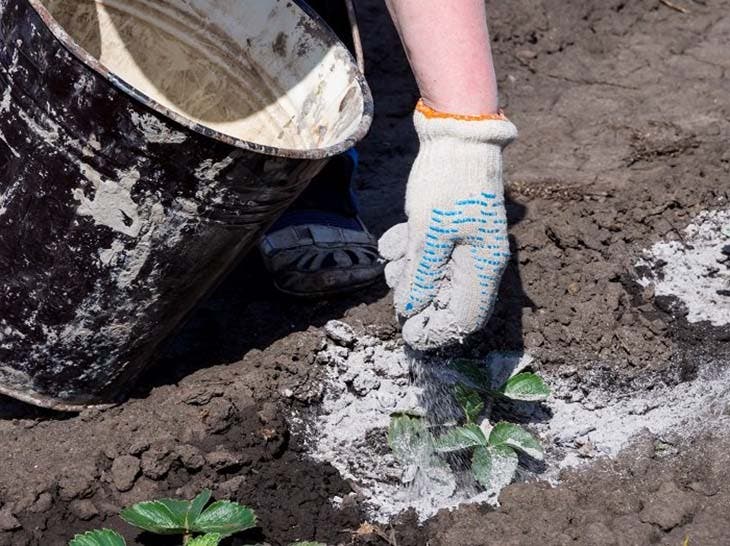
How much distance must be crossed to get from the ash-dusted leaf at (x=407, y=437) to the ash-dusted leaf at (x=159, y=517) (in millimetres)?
555

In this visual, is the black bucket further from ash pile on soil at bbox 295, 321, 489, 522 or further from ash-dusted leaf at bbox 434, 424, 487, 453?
ash-dusted leaf at bbox 434, 424, 487, 453

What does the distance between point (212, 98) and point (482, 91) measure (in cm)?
78

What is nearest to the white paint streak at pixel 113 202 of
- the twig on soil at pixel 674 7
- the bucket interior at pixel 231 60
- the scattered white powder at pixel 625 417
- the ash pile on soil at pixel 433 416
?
the bucket interior at pixel 231 60

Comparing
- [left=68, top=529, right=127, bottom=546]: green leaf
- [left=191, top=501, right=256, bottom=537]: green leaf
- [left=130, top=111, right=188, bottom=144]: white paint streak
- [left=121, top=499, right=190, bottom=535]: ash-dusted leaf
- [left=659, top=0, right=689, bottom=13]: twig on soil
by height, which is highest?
[left=130, top=111, right=188, bottom=144]: white paint streak

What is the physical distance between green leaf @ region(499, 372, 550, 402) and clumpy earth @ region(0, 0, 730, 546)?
0.19 m

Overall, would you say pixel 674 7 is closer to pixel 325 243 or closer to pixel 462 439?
pixel 325 243

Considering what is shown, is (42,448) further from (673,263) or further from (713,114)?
(713,114)

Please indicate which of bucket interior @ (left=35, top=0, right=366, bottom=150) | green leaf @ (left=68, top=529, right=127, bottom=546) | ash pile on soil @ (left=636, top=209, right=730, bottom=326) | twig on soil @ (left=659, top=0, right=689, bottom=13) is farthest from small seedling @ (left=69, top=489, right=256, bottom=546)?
twig on soil @ (left=659, top=0, right=689, bottom=13)

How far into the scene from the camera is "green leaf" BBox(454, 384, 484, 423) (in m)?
2.51

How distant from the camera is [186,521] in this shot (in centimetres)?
211

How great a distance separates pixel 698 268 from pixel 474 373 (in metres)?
0.84

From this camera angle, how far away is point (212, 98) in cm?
264

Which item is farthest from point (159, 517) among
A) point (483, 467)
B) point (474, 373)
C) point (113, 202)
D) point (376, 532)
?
point (474, 373)

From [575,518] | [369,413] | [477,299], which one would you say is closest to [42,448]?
[369,413]
